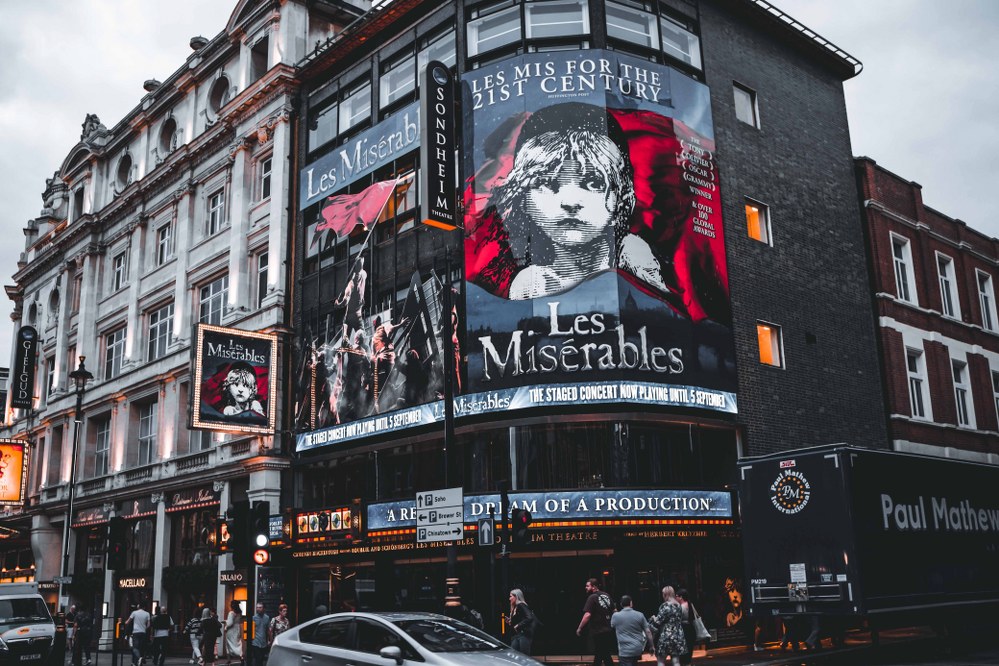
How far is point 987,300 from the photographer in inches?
1497

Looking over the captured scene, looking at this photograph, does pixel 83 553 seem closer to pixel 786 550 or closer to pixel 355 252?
pixel 355 252

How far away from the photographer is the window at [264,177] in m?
35.2

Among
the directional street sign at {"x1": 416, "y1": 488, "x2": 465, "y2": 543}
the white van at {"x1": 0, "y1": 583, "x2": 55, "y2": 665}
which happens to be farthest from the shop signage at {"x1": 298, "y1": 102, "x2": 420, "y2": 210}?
the white van at {"x1": 0, "y1": 583, "x2": 55, "y2": 665}

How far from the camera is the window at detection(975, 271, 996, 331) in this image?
124 feet

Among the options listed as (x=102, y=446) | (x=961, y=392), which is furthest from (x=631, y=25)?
(x=102, y=446)

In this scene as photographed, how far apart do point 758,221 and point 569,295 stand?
323 inches

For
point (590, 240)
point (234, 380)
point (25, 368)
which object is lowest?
point (234, 380)

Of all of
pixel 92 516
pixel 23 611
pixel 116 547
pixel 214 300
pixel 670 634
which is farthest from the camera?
pixel 92 516

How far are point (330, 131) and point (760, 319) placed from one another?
1585 cm

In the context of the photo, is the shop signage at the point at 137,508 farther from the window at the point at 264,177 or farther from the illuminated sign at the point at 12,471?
the window at the point at 264,177

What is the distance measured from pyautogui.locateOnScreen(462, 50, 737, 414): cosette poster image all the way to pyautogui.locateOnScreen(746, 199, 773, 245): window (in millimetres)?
1993

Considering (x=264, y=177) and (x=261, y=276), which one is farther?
(x=264, y=177)

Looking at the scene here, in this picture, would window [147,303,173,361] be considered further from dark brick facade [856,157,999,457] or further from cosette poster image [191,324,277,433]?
dark brick facade [856,157,999,457]

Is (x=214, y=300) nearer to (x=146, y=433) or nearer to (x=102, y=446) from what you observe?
(x=146, y=433)
